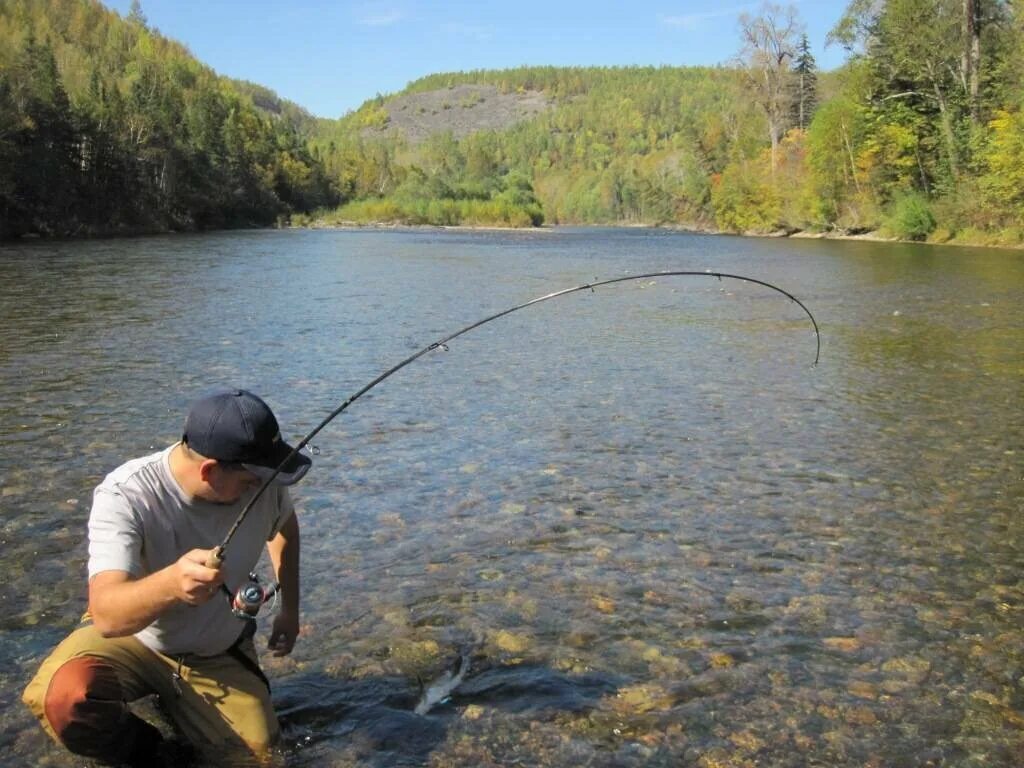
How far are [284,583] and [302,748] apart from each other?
2.39 ft

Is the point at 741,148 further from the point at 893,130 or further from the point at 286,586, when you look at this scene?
the point at 286,586

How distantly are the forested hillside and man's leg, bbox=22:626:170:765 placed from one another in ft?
194

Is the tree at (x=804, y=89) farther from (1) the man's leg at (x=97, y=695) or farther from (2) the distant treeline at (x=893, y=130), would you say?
(1) the man's leg at (x=97, y=695)

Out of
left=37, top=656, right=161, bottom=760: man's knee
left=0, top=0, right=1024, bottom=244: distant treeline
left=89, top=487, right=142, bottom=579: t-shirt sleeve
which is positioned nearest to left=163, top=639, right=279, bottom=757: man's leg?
left=37, top=656, right=161, bottom=760: man's knee

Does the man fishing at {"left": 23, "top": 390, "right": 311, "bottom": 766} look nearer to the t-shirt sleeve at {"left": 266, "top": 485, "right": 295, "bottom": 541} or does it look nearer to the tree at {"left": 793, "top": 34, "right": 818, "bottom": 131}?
the t-shirt sleeve at {"left": 266, "top": 485, "right": 295, "bottom": 541}

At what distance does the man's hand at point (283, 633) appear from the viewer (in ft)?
13.7

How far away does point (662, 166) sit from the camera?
196625 mm

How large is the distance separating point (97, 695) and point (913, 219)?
57234 mm

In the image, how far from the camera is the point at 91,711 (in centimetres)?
345

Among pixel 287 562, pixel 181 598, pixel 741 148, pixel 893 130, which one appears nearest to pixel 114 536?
pixel 181 598

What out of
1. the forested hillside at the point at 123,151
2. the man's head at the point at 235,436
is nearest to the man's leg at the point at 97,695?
the man's head at the point at 235,436

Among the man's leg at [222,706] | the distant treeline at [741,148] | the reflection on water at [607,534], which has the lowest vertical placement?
the reflection on water at [607,534]

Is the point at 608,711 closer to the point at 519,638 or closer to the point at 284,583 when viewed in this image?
the point at 519,638

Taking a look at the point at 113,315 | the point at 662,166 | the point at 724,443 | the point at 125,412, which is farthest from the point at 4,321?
the point at 662,166
